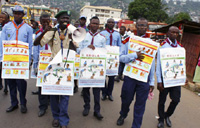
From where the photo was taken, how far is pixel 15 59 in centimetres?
337

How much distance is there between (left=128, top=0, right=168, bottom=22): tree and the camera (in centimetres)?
4388

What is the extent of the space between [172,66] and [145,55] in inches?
29.1

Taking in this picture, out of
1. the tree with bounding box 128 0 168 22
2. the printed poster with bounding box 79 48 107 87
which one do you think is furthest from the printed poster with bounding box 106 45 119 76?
the tree with bounding box 128 0 168 22

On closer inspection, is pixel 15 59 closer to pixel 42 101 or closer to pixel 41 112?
pixel 42 101

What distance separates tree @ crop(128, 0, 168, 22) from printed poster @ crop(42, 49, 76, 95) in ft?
146

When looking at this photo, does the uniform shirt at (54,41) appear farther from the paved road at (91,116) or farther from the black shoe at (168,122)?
the black shoe at (168,122)

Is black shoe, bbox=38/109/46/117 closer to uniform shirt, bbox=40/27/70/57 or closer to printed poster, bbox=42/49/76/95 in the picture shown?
printed poster, bbox=42/49/76/95

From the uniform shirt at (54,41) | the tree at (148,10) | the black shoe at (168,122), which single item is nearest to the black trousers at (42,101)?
the uniform shirt at (54,41)

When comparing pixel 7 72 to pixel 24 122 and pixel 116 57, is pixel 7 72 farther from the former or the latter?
pixel 116 57

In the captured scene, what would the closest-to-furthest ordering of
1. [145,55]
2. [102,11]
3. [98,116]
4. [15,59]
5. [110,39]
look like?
[145,55] < [15,59] < [98,116] < [110,39] < [102,11]

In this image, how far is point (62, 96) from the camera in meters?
3.10

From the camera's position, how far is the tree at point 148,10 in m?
43.9

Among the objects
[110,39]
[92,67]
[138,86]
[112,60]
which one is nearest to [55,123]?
[92,67]

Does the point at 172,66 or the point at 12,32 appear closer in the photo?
the point at 172,66
